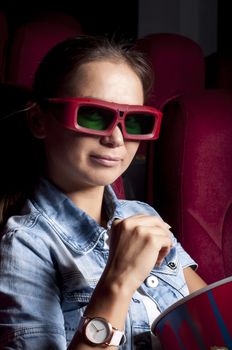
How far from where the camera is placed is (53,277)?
0.81 meters

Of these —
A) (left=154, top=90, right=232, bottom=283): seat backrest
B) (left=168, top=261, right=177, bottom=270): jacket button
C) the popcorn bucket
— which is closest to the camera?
the popcorn bucket

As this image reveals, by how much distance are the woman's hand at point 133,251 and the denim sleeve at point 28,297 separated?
9 centimetres

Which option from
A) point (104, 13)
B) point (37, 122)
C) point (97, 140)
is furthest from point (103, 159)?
point (104, 13)

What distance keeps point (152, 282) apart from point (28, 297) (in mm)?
213

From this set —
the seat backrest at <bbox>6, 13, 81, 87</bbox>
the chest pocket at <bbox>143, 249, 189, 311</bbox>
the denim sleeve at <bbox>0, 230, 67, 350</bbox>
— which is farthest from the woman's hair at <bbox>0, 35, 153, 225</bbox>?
the seat backrest at <bbox>6, 13, 81, 87</bbox>

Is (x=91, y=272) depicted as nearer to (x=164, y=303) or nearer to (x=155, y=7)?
(x=164, y=303)

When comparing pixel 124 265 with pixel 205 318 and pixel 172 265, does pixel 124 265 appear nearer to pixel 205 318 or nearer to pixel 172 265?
pixel 205 318

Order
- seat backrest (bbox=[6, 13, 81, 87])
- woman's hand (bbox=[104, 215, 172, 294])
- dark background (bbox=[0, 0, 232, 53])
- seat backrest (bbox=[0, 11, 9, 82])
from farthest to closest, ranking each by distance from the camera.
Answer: dark background (bbox=[0, 0, 232, 53]) < seat backrest (bbox=[0, 11, 9, 82]) < seat backrest (bbox=[6, 13, 81, 87]) < woman's hand (bbox=[104, 215, 172, 294])

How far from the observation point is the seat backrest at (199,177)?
1.17 meters

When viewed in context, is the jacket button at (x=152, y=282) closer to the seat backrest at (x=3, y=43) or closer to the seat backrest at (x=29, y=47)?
the seat backrest at (x=29, y=47)

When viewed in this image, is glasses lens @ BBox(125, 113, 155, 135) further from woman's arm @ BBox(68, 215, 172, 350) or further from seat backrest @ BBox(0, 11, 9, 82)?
seat backrest @ BBox(0, 11, 9, 82)

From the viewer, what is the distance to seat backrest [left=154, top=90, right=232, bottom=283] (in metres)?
1.17

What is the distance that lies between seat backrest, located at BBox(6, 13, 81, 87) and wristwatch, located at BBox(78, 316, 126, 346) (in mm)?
1055

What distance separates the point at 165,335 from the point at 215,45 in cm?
256
